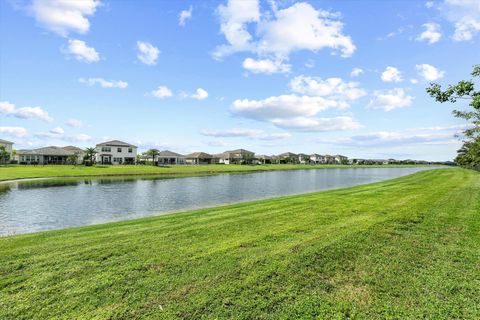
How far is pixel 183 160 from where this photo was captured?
108 meters

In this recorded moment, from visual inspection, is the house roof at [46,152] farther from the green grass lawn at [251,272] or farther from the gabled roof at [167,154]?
the green grass lawn at [251,272]

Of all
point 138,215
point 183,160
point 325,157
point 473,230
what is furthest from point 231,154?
point 473,230

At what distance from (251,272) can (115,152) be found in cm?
8910

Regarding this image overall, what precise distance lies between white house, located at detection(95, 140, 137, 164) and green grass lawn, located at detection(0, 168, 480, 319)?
273 feet

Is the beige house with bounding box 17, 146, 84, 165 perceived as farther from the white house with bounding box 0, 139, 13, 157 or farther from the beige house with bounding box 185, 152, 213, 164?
the beige house with bounding box 185, 152, 213, 164

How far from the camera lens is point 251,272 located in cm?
559

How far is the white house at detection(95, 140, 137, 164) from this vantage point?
84.3 metres

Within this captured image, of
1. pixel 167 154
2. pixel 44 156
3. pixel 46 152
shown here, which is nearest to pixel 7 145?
pixel 44 156

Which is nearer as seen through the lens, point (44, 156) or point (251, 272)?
point (251, 272)

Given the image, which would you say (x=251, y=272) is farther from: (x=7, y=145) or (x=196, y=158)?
(x=196, y=158)

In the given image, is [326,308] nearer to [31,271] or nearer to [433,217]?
[31,271]

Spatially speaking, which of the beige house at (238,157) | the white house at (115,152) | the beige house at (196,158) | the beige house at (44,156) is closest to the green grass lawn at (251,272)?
the beige house at (44,156)

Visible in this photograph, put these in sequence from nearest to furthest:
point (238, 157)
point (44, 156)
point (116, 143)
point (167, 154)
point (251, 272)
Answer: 1. point (251, 272)
2. point (44, 156)
3. point (116, 143)
4. point (167, 154)
5. point (238, 157)

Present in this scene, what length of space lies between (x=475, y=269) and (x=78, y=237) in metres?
10.5
